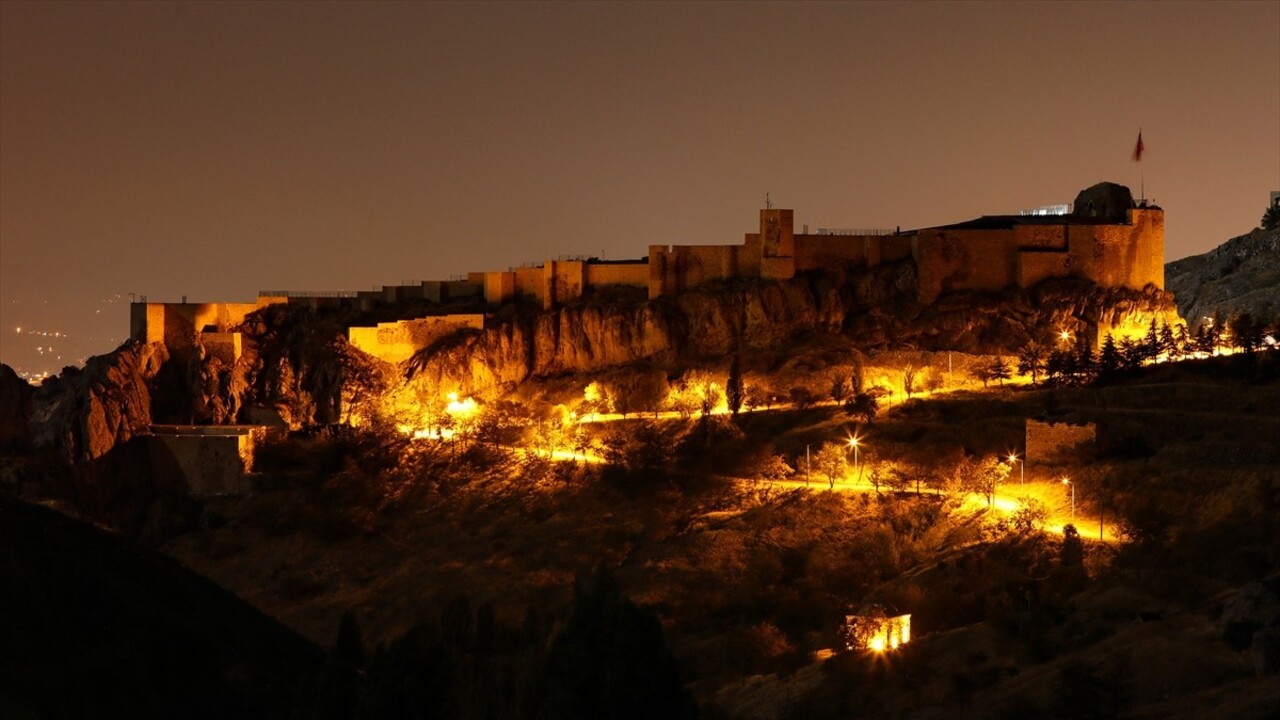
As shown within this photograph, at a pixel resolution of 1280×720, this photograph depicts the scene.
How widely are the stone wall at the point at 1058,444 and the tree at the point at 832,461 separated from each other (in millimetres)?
7338

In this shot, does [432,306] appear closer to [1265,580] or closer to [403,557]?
[403,557]

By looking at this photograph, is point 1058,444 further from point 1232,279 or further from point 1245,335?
point 1232,279

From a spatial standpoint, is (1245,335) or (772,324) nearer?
(1245,335)


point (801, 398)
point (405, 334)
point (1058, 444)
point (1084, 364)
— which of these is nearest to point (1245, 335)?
point (1084, 364)

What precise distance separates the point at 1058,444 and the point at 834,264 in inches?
859

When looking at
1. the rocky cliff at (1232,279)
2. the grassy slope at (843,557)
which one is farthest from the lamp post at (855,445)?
the rocky cliff at (1232,279)

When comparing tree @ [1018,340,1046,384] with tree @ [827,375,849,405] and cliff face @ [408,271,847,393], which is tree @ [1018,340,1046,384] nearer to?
tree @ [827,375,849,405]

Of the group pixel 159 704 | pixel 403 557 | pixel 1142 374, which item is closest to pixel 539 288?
pixel 403 557

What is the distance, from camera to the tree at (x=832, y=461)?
62.6 m

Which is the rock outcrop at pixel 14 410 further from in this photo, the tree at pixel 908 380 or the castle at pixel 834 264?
the tree at pixel 908 380

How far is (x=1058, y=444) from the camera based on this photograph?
5853cm

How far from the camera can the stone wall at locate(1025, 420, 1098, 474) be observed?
57750mm

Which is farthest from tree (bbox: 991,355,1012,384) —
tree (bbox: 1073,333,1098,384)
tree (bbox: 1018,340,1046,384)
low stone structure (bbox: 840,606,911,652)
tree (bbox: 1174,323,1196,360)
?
low stone structure (bbox: 840,606,911,652)

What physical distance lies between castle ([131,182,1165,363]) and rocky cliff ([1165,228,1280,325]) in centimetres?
1252
